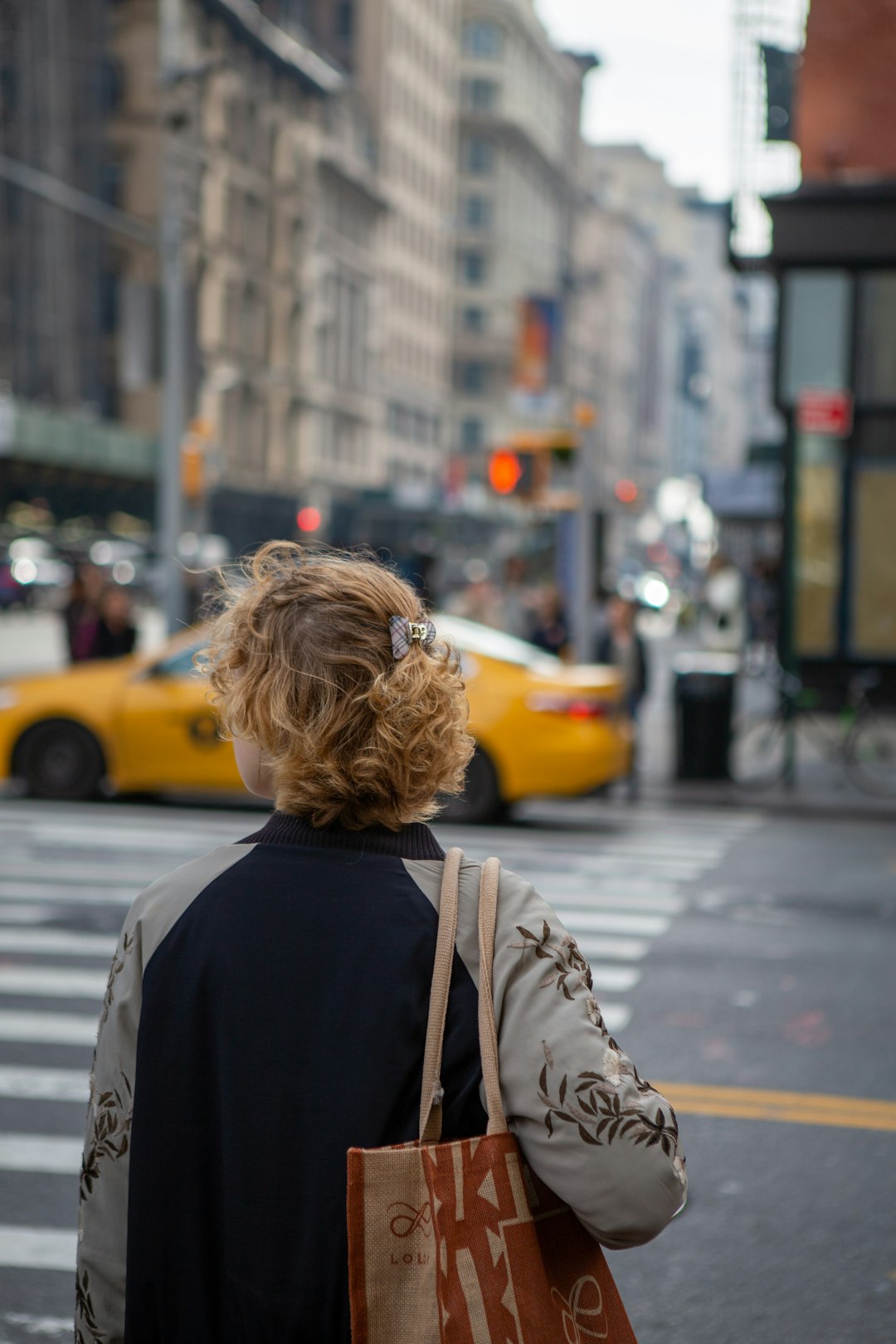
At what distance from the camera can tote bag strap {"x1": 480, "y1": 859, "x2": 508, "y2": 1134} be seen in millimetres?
1985

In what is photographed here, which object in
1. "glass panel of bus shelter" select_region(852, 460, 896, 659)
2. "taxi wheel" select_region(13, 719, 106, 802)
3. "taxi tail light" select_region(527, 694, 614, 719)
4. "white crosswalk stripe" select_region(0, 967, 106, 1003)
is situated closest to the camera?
"white crosswalk stripe" select_region(0, 967, 106, 1003)

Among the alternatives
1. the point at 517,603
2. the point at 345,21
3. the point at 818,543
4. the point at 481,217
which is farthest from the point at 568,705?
the point at 481,217

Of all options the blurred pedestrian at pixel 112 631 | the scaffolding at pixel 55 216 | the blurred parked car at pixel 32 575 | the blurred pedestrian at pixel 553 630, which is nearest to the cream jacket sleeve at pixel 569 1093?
the blurred pedestrian at pixel 112 631

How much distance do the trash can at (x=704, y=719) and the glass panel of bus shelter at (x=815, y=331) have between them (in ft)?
20.7

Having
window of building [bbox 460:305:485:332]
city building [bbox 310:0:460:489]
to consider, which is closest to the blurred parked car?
city building [bbox 310:0:460:489]

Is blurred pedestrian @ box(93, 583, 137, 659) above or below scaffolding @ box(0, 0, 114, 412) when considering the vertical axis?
below

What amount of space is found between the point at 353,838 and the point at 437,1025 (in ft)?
0.85

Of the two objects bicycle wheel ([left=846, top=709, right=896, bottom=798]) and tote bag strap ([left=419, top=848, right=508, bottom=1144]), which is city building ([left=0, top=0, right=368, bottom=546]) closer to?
bicycle wheel ([left=846, top=709, right=896, bottom=798])

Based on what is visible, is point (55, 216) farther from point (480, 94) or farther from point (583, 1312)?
point (480, 94)

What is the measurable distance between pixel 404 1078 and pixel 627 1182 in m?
0.28

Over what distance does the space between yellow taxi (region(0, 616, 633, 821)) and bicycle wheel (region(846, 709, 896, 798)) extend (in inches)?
112

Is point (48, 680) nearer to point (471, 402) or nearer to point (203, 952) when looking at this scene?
point (203, 952)

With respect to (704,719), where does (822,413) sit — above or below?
above

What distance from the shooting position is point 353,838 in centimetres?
214
